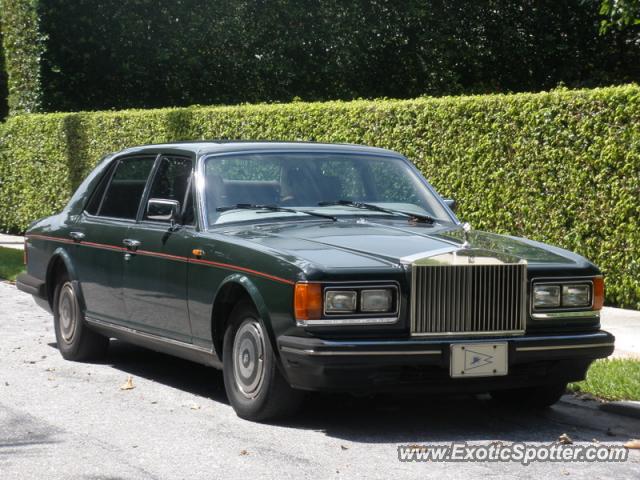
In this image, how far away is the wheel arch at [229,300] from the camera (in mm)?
7064

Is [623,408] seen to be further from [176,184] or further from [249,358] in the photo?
[176,184]

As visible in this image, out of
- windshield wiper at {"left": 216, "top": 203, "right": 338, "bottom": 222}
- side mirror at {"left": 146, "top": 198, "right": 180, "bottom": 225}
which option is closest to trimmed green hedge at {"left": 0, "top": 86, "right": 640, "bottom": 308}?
windshield wiper at {"left": 216, "top": 203, "right": 338, "bottom": 222}

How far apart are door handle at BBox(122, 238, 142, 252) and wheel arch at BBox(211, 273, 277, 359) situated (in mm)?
1250

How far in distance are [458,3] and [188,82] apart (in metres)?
6.39

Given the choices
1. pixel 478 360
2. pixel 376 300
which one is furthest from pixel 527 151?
pixel 376 300

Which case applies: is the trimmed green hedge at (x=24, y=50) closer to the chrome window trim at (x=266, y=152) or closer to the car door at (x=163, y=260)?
the car door at (x=163, y=260)

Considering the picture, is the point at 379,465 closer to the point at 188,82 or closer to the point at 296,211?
the point at 296,211

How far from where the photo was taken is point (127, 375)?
9.13 metres

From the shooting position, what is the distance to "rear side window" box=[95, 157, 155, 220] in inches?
360

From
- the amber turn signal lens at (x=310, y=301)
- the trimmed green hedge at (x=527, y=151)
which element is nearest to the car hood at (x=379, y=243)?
the amber turn signal lens at (x=310, y=301)

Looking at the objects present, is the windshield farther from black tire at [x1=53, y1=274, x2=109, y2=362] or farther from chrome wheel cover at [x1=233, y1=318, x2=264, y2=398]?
black tire at [x1=53, y1=274, x2=109, y2=362]

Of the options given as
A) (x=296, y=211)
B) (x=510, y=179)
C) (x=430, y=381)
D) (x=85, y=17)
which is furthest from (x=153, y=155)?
(x=85, y=17)

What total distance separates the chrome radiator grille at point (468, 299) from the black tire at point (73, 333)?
3.63 m

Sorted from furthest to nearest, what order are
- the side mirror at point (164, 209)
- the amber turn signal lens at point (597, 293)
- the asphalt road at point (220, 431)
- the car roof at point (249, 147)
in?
the car roof at point (249, 147) < the side mirror at point (164, 209) < the amber turn signal lens at point (597, 293) < the asphalt road at point (220, 431)
